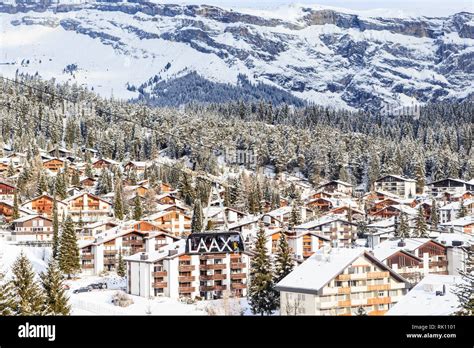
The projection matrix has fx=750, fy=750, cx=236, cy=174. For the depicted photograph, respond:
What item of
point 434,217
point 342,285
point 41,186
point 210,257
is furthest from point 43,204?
point 342,285

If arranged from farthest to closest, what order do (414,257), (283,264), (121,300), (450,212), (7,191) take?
(7,191) < (450,212) < (414,257) < (121,300) < (283,264)

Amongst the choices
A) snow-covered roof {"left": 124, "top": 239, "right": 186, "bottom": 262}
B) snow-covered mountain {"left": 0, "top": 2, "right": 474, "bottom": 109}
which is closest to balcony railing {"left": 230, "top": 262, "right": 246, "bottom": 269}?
snow-covered roof {"left": 124, "top": 239, "right": 186, "bottom": 262}

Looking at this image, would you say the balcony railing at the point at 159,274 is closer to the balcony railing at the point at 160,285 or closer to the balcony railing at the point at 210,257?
the balcony railing at the point at 160,285

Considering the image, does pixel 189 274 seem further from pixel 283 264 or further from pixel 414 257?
pixel 414 257

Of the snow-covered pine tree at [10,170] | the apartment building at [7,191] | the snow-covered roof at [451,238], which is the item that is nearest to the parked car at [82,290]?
the snow-covered roof at [451,238]

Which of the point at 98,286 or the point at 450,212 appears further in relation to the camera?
the point at 450,212

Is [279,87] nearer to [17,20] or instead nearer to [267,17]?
[267,17]
